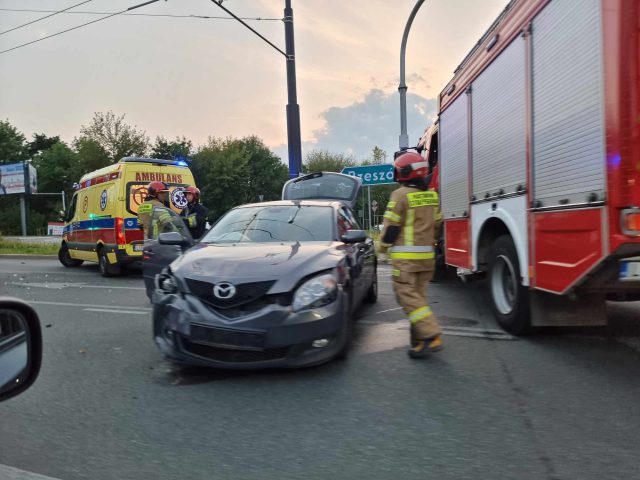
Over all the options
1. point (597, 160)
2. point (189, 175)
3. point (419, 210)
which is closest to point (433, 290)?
point (419, 210)

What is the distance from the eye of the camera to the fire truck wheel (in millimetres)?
4688

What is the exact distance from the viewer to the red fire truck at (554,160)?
3203mm

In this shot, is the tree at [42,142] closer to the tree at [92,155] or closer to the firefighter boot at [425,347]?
the tree at [92,155]

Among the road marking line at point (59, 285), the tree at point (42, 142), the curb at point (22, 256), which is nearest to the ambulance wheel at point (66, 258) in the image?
the road marking line at point (59, 285)

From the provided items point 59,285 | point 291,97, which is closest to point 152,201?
point 59,285

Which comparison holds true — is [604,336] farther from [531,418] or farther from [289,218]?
[289,218]

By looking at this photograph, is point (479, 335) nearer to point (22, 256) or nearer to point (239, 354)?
point (239, 354)

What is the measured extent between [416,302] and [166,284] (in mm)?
2107

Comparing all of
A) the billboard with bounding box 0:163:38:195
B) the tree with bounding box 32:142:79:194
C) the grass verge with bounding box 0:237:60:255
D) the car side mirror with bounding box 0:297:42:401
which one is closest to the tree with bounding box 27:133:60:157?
the tree with bounding box 32:142:79:194

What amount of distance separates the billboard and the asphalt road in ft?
180

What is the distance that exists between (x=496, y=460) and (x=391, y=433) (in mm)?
586

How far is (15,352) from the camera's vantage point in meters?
1.55

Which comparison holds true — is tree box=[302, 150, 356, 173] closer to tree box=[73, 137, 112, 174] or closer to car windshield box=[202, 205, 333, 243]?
tree box=[73, 137, 112, 174]

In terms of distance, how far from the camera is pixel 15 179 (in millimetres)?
52688
